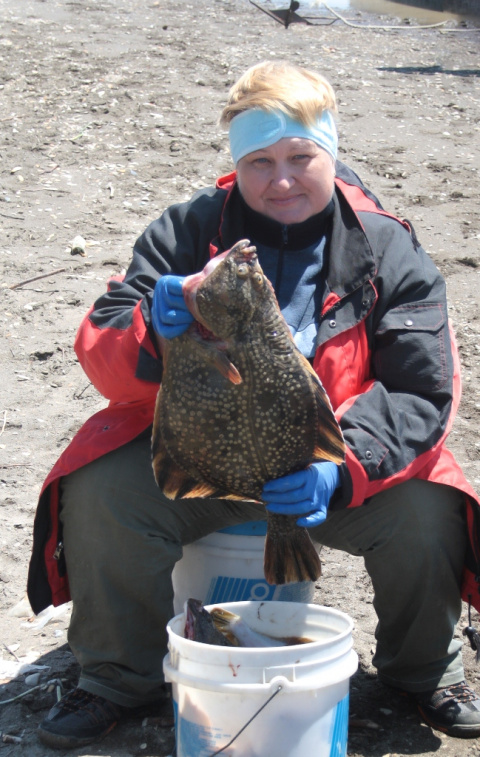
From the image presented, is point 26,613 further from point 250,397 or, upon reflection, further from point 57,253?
point 57,253

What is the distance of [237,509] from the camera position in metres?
2.97

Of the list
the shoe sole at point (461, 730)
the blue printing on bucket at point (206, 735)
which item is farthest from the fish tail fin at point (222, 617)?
the shoe sole at point (461, 730)

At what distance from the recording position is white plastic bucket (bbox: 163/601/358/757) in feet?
7.70

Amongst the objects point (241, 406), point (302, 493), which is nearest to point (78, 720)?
point (302, 493)

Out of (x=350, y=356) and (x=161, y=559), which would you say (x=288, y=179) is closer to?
(x=350, y=356)

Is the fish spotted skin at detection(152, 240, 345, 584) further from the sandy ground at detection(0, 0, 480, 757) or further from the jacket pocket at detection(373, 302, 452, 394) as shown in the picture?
the sandy ground at detection(0, 0, 480, 757)

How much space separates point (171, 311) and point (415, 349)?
0.84m

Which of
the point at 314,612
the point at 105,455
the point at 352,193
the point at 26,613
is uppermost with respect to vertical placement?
the point at 352,193

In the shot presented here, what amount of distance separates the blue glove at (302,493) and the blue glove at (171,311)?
516 millimetres

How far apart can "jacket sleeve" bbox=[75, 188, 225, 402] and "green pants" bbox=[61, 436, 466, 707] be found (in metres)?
0.27

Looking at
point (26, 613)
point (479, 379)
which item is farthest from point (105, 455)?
point (479, 379)

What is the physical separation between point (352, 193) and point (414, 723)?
1.81m

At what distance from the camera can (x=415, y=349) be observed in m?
2.85

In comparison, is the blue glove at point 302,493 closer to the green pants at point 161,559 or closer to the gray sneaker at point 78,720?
the green pants at point 161,559
